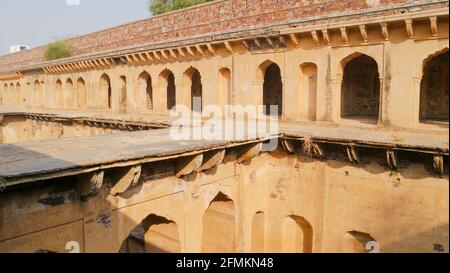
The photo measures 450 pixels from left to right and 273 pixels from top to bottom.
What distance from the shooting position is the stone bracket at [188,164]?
21.5 feet

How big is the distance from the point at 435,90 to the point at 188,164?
6981 mm

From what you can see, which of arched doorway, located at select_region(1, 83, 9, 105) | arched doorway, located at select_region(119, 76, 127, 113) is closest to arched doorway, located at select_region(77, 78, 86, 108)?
arched doorway, located at select_region(119, 76, 127, 113)

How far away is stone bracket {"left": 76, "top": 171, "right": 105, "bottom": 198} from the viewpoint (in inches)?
200

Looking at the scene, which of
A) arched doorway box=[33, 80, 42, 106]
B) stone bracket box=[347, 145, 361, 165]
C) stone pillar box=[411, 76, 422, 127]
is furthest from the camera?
arched doorway box=[33, 80, 42, 106]

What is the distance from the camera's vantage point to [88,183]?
514cm

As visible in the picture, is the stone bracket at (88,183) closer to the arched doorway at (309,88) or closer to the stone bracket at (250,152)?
the stone bracket at (250,152)

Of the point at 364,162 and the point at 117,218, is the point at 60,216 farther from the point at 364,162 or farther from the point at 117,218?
the point at 364,162

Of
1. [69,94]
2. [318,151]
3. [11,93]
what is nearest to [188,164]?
[318,151]

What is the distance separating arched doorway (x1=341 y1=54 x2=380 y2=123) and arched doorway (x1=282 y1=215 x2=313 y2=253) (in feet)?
12.4

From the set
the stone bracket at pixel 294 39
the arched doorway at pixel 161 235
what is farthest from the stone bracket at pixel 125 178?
the stone bracket at pixel 294 39

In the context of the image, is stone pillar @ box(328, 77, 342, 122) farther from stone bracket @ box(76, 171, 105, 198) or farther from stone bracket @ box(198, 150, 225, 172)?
stone bracket @ box(76, 171, 105, 198)

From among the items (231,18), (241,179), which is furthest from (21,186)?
(231,18)

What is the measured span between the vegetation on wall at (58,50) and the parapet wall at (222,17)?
4.12 meters

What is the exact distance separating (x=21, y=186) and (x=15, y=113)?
15.4 metres
